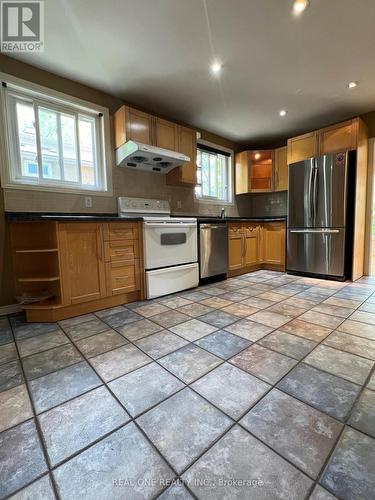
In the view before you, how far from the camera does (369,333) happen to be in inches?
69.6

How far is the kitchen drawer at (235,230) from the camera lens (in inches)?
146

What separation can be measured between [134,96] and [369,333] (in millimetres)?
3417

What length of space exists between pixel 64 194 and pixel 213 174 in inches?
105

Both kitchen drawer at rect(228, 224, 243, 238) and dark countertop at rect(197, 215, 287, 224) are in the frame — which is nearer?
dark countertop at rect(197, 215, 287, 224)

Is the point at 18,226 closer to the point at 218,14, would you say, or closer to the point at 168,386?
the point at 168,386

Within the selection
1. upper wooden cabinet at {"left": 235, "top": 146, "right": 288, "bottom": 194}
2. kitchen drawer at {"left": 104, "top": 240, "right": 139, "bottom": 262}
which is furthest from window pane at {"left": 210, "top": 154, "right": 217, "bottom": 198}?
kitchen drawer at {"left": 104, "top": 240, "right": 139, "bottom": 262}

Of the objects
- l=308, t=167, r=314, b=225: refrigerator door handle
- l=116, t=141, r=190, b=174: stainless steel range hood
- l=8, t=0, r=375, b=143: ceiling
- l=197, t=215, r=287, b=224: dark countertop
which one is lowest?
l=197, t=215, r=287, b=224: dark countertop

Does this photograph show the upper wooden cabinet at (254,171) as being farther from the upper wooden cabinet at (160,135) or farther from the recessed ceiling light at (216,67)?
the recessed ceiling light at (216,67)

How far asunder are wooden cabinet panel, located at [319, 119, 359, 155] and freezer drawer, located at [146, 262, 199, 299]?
255cm

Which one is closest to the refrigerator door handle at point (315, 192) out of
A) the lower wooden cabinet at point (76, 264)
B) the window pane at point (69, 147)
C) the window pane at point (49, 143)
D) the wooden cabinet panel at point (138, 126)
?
the wooden cabinet panel at point (138, 126)

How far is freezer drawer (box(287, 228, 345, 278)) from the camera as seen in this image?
3.35 m

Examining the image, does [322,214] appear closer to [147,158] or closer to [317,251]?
[317,251]

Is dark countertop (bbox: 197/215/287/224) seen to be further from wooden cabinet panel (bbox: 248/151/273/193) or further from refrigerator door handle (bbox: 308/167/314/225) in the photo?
wooden cabinet panel (bbox: 248/151/273/193)

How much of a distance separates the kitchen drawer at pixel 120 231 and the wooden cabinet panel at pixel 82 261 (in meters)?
0.07
